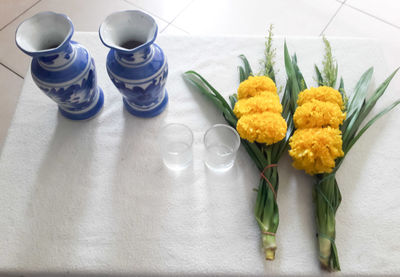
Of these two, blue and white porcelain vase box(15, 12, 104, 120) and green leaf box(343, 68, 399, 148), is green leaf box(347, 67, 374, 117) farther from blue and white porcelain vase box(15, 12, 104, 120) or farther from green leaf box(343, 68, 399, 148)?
blue and white porcelain vase box(15, 12, 104, 120)

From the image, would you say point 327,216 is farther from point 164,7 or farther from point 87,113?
point 164,7

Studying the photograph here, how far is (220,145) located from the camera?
0.69 meters

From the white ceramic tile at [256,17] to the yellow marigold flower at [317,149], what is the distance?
811 millimetres

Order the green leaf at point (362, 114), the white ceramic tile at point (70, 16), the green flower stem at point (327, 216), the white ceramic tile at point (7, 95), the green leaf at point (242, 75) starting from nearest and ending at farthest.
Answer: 1. the green flower stem at point (327, 216)
2. the green leaf at point (362, 114)
3. the green leaf at point (242, 75)
4. the white ceramic tile at point (7, 95)
5. the white ceramic tile at point (70, 16)

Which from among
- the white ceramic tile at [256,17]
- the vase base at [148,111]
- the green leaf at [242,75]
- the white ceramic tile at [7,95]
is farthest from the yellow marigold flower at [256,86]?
the white ceramic tile at [7,95]

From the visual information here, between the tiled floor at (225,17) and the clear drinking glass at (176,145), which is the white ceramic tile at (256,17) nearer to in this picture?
the tiled floor at (225,17)

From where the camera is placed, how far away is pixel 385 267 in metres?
0.57

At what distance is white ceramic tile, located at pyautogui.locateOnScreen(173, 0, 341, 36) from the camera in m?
1.30

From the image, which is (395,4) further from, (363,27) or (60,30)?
(60,30)

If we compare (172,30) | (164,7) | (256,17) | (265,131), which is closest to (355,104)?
(265,131)

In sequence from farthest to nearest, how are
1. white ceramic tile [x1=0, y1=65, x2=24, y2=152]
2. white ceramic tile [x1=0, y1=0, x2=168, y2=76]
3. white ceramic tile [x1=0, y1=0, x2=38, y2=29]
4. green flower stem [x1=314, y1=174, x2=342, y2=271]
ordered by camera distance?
1. white ceramic tile [x1=0, y1=0, x2=38, y2=29]
2. white ceramic tile [x1=0, y1=0, x2=168, y2=76]
3. white ceramic tile [x1=0, y1=65, x2=24, y2=152]
4. green flower stem [x1=314, y1=174, x2=342, y2=271]

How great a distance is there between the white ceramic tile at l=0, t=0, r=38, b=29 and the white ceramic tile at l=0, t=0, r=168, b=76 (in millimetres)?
35

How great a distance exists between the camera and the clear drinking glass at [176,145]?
2.19 ft

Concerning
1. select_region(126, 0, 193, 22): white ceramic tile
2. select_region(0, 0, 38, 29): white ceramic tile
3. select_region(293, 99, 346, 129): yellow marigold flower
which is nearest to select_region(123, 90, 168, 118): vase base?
select_region(293, 99, 346, 129): yellow marigold flower
